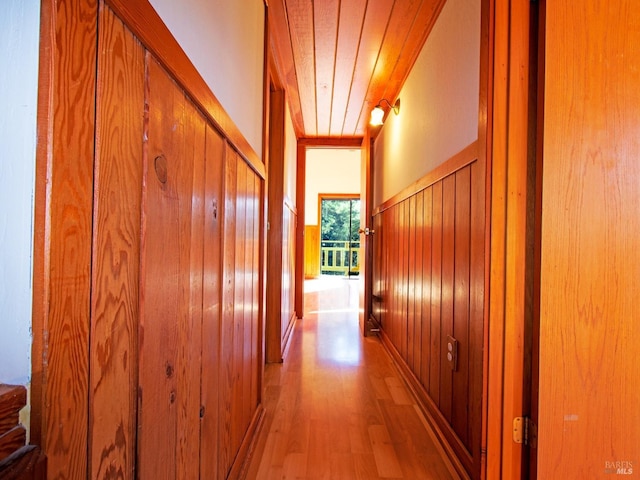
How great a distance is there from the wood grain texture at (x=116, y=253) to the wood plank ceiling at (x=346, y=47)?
5.16 feet

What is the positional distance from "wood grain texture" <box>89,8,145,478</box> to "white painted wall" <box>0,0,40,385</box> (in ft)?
0.26

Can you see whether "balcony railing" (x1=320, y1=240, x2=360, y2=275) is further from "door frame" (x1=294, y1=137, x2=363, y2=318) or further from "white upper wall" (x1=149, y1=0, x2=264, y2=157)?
"white upper wall" (x1=149, y1=0, x2=264, y2=157)

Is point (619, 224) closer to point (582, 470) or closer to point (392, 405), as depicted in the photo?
point (582, 470)

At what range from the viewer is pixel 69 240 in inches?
15.1

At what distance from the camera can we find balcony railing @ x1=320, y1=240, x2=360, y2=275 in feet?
26.2

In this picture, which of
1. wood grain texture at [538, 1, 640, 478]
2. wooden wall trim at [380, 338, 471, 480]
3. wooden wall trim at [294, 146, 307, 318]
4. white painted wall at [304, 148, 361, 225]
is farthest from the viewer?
white painted wall at [304, 148, 361, 225]

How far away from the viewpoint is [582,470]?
980 mm

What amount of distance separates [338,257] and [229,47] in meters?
7.10

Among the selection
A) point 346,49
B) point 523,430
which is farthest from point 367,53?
point 523,430

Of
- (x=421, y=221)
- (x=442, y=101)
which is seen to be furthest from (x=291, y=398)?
(x=442, y=101)

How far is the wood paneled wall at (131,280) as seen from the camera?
0.37 m

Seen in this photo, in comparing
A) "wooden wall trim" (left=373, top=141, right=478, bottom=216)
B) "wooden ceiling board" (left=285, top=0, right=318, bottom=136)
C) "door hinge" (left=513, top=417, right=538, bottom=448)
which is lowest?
"door hinge" (left=513, top=417, right=538, bottom=448)

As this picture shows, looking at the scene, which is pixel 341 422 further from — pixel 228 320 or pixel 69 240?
pixel 69 240

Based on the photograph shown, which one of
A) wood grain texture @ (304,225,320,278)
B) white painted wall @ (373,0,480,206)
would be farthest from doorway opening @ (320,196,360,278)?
white painted wall @ (373,0,480,206)
